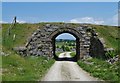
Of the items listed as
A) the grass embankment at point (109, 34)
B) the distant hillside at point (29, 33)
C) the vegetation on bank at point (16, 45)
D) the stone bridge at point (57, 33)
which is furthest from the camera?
the stone bridge at point (57, 33)

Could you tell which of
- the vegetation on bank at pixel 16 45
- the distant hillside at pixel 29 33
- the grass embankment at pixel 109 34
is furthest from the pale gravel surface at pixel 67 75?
the grass embankment at pixel 109 34

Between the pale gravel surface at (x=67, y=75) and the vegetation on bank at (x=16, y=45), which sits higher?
the vegetation on bank at (x=16, y=45)

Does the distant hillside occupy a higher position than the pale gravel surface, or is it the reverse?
the distant hillside

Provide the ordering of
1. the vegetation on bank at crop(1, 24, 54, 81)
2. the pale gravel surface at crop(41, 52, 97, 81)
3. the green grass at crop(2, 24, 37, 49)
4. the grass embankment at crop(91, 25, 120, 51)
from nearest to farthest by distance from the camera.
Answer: the pale gravel surface at crop(41, 52, 97, 81) → the vegetation on bank at crop(1, 24, 54, 81) → the green grass at crop(2, 24, 37, 49) → the grass embankment at crop(91, 25, 120, 51)

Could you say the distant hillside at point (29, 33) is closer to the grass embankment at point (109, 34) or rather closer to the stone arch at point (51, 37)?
the grass embankment at point (109, 34)

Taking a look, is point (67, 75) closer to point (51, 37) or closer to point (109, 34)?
point (51, 37)

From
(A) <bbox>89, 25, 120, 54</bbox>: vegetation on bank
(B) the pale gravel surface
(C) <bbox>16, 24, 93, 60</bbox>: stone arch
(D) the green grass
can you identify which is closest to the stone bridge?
(C) <bbox>16, 24, 93, 60</bbox>: stone arch

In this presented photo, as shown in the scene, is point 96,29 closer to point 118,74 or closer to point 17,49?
point 17,49

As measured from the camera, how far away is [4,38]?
37.6 metres

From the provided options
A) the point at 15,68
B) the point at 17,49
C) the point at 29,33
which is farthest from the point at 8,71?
the point at 29,33

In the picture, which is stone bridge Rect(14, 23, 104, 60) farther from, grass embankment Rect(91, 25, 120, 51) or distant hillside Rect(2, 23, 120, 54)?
grass embankment Rect(91, 25, 120, 51)

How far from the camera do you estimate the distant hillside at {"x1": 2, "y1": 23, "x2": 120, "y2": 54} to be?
3812 cm

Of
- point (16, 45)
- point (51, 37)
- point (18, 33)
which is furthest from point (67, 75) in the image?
point (18, 33)

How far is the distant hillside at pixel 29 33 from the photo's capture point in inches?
1501
